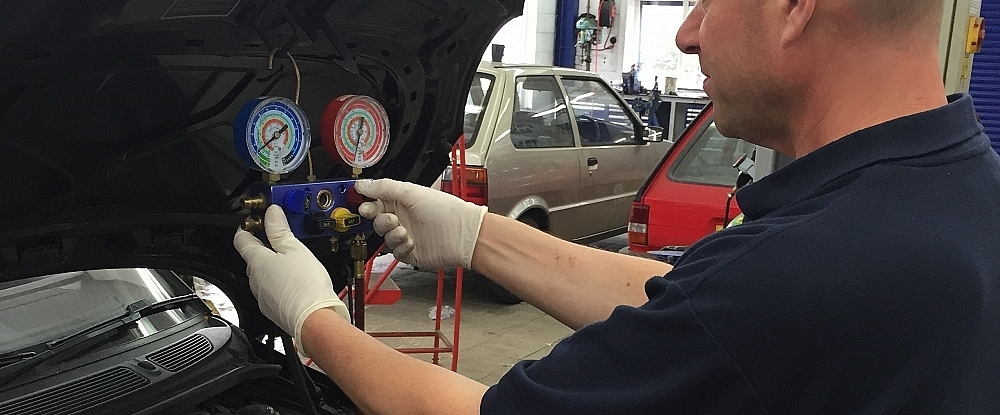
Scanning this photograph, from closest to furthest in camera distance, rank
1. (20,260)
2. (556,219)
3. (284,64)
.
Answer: (20,260) → (284,64) → (556,219)

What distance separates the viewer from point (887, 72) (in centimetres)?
93

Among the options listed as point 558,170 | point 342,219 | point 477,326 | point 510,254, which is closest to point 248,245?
point 342,219

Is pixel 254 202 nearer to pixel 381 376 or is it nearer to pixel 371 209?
pixel 371 209

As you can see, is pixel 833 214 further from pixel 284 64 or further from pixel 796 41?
pixel 284 64

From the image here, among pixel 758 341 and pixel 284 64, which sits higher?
pixel 284 64

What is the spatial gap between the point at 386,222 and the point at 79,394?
621 mm

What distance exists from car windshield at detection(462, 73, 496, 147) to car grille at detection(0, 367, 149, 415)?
303 cm

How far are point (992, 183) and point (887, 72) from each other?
0.54ft

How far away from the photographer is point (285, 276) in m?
1.42

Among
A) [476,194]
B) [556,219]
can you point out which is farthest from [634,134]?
[476,194]

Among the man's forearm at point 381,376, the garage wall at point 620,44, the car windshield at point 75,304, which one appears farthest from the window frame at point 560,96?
the garage wall at point 620,44

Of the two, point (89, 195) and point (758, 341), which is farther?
point (89, 195)

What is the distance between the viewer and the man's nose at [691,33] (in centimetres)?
110

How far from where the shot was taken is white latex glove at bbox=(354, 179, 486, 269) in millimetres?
1650
